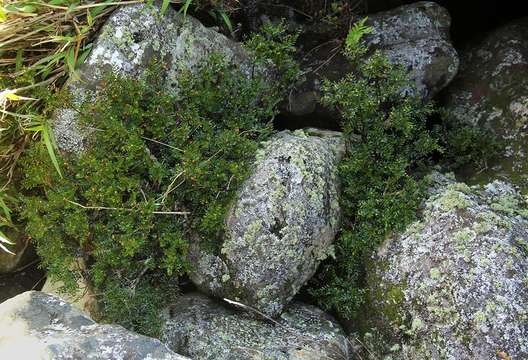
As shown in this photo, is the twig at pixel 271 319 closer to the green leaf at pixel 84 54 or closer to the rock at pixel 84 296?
the rock at pixel 84 296

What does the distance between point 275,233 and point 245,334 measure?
0.71 m

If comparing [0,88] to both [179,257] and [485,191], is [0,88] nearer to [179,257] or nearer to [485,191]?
[179,257]

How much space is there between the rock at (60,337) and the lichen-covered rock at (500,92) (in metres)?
2.82

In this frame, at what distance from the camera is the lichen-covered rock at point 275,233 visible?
142 inches

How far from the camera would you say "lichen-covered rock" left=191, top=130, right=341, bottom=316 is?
3609mm

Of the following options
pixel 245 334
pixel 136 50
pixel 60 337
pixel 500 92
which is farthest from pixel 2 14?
pixel 500 92

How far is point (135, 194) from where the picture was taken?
140 inches

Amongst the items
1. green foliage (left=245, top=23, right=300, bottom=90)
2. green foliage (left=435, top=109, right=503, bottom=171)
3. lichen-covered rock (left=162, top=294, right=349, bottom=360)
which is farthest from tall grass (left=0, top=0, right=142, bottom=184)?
green foliage (left=435, top=109, right=503, bottom=171)

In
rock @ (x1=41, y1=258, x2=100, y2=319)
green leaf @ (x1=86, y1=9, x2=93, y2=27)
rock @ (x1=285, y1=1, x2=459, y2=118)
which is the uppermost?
green leaf @ (x1=86, y1=9, x2=93, y2=27)

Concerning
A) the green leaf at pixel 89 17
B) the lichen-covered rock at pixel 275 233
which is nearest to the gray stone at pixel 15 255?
the lichen-covered rock at pixel 275 233

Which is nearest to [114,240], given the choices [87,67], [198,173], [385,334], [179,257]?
[179,257]

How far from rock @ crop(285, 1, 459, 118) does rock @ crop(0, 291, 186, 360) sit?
7.85 feet

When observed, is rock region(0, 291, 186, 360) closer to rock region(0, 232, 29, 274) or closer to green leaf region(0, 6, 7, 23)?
rock region(0, 232, 29, 274)

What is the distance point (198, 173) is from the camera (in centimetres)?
356
